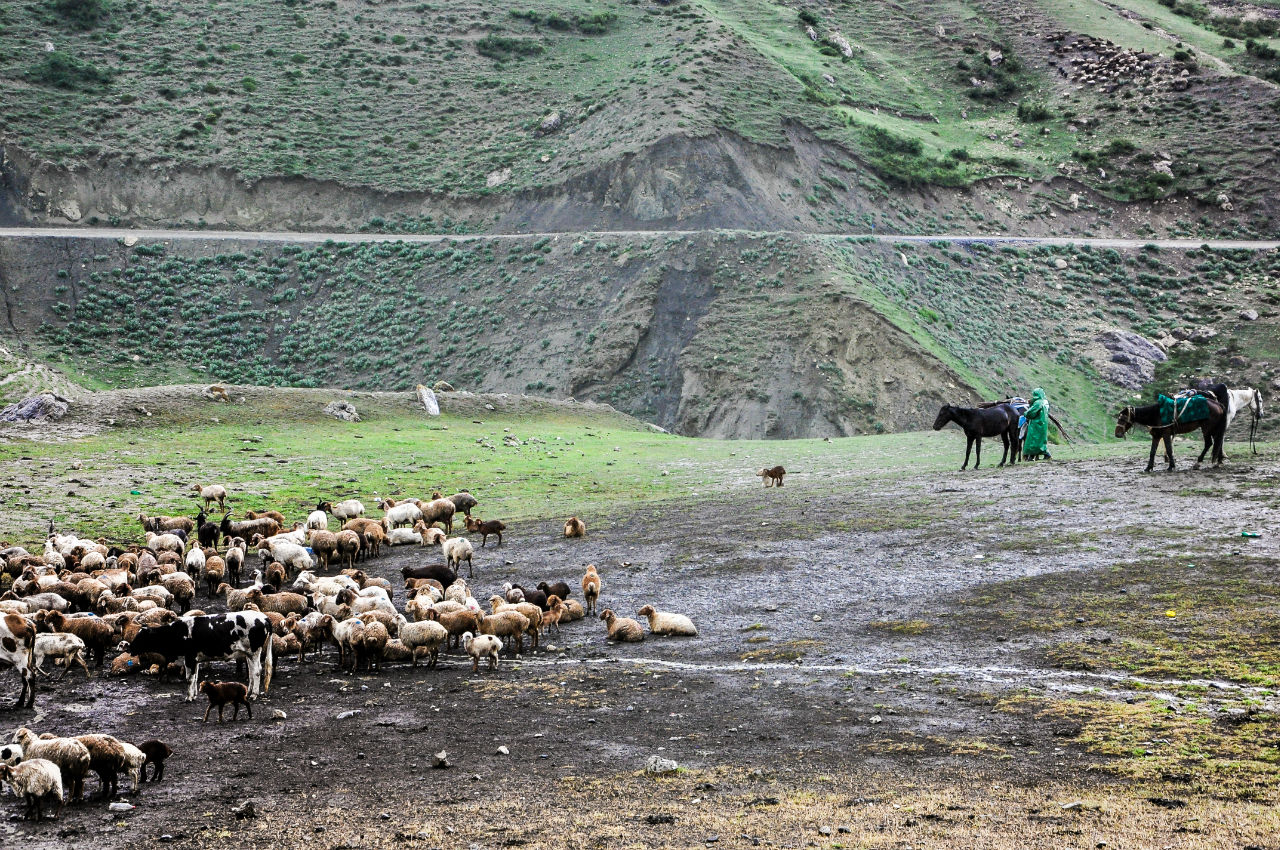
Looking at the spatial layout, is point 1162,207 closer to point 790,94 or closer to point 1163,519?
point 790,94

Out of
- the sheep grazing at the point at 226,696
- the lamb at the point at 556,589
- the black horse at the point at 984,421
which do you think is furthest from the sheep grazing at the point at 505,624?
the black horse at the point at 984,421

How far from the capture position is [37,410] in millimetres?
39500

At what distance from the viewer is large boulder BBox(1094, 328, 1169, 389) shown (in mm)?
62688

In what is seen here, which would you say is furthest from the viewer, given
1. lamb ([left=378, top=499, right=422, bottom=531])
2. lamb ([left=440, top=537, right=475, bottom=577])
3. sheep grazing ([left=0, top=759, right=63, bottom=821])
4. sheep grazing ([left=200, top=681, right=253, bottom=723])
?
lamb ([left=378, top=499, right=422, bottom=531])

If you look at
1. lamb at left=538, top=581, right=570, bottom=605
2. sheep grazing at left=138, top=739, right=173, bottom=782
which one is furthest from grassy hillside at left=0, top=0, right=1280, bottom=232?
sheep grazing at left=138, top=739, right=173, bottom=782

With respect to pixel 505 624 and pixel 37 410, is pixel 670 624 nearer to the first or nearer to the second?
pixel 505 624

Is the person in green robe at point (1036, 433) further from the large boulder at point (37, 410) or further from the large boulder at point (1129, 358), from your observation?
the large boulder at point (1129, 358)

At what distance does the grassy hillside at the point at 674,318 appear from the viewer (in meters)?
56.2

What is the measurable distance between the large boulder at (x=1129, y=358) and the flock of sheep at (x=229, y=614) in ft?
148

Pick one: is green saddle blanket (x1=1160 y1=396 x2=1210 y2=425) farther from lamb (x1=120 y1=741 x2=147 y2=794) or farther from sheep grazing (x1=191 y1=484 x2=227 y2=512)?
sheep grazing (x1=191 y1=484 x2=227 y2=512)

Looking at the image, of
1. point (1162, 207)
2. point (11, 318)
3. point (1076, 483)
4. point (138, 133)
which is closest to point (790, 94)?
point (1162, 207)

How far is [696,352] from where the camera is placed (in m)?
59.0

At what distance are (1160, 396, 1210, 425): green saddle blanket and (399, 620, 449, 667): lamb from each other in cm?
1802

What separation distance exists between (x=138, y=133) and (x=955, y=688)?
263 feet
